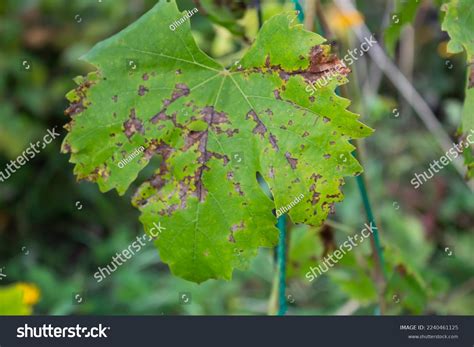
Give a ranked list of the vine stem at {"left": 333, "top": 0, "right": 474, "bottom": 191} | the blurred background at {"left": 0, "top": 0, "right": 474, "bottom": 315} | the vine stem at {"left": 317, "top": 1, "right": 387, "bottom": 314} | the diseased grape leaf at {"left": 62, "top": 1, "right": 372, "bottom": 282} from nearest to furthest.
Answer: the diseased grape leaf at {"left": 62, "top": 1, "right": 372, "bottom": 282}
the vine stem at {"left": 317, "top": 1, "right": 387, "bottom": 314}
the vine stem at {"left": 333, "top": 0, "right": 474, "bottom": 191}
the blurred background at {"left": 0, "top": 0, "right": 474, "bottom": 315}

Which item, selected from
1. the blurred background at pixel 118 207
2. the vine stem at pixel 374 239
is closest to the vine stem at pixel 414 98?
the blurred background at pixel 118 207

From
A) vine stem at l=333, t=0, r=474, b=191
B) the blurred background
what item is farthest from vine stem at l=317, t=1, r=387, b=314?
the blurred background

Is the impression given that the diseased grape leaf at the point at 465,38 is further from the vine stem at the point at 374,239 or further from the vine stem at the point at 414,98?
the vine stem at the point at 414,98

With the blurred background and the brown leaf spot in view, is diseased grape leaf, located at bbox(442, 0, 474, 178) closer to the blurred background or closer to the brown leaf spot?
the brown leaf spot

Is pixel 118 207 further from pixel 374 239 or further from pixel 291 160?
pixel 291 160
